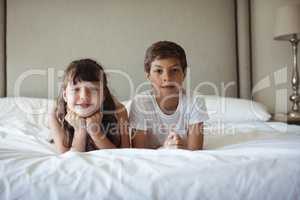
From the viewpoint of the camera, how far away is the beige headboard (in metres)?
2.04

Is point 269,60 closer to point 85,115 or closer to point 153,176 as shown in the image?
point 85,115

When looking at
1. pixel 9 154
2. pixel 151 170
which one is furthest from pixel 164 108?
pixel 9 154

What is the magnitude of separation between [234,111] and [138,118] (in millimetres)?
924

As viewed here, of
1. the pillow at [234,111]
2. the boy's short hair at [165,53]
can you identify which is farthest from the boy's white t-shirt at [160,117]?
the pillow at [234,111]

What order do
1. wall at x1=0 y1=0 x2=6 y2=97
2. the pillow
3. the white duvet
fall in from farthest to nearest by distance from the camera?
wall at x1=0 y1=0 x2=6 y2=97
the pillow
the white duvet

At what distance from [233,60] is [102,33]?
95cm

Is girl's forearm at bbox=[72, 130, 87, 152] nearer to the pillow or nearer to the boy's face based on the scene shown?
the boy's face

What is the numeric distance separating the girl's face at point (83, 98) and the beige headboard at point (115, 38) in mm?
1232

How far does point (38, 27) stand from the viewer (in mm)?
2055

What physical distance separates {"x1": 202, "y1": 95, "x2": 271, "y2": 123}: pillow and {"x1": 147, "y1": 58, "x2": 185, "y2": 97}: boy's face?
0.78 meters

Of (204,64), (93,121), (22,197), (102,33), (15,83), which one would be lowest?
(22,197)

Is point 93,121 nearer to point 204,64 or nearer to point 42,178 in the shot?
point 42,178

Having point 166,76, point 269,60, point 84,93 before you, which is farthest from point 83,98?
point 269,60

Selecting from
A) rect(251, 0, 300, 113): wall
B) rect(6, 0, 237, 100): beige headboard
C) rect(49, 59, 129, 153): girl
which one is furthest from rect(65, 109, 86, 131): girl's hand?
rect(251, 0, 300, 113): wall
